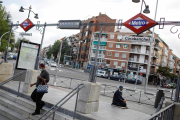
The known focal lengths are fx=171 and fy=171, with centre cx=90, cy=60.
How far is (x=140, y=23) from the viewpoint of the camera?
251 inches

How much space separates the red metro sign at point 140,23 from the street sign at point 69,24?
2612 mm

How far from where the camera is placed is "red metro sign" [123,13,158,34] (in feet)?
20.3

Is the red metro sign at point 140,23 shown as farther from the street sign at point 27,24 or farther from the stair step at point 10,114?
the street sign at point 27,24

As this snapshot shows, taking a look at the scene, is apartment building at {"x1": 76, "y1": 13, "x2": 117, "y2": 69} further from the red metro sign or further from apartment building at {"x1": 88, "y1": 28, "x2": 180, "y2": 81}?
the red metro sign

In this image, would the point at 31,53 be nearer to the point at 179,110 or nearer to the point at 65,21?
the point at 65,21

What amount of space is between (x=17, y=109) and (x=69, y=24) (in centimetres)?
455

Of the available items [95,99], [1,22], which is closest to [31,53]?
[95,99]

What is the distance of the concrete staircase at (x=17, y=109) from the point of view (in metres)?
6.08

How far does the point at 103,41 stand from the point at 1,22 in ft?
102

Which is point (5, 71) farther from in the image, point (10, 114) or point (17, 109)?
point (10, 114)

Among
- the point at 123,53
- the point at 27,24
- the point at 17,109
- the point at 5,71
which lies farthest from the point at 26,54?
the point at 123,53

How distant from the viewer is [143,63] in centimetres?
5059

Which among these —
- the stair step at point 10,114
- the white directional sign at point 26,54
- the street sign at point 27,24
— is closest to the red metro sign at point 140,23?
the stair step at point 10,114

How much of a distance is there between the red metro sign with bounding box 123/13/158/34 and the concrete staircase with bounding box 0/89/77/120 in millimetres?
4053
